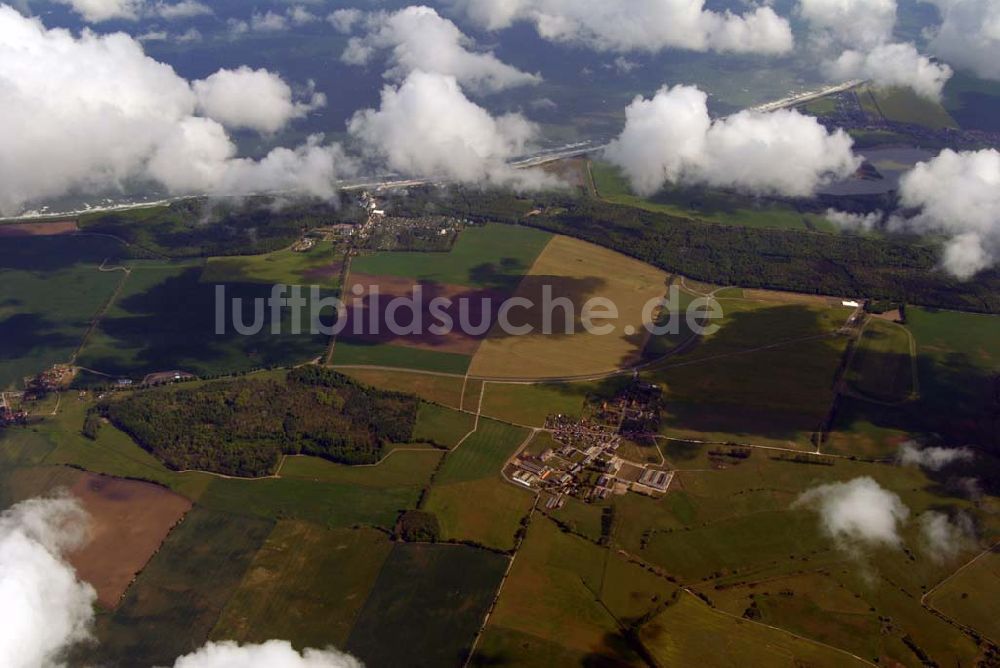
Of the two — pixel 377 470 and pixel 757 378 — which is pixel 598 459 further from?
pixel 757 378

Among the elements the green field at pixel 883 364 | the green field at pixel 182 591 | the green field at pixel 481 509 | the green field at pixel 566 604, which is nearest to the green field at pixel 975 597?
the green field at pixel 566 604

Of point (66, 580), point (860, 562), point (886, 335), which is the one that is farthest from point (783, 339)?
point (66, 580)

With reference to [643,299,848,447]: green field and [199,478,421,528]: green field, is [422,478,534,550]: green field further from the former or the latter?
[643,299,848,447]: green field

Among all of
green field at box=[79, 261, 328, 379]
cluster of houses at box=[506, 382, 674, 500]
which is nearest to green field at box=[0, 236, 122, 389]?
green field at box=[79, 261, 328, 379]

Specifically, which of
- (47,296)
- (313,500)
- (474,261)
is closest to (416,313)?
(474,261)

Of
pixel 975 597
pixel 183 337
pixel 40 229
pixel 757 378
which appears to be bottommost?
pixel 975 597

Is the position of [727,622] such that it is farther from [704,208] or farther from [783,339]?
[704,208]

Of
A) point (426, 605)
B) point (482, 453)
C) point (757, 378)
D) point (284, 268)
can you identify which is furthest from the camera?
point (284, 268)
